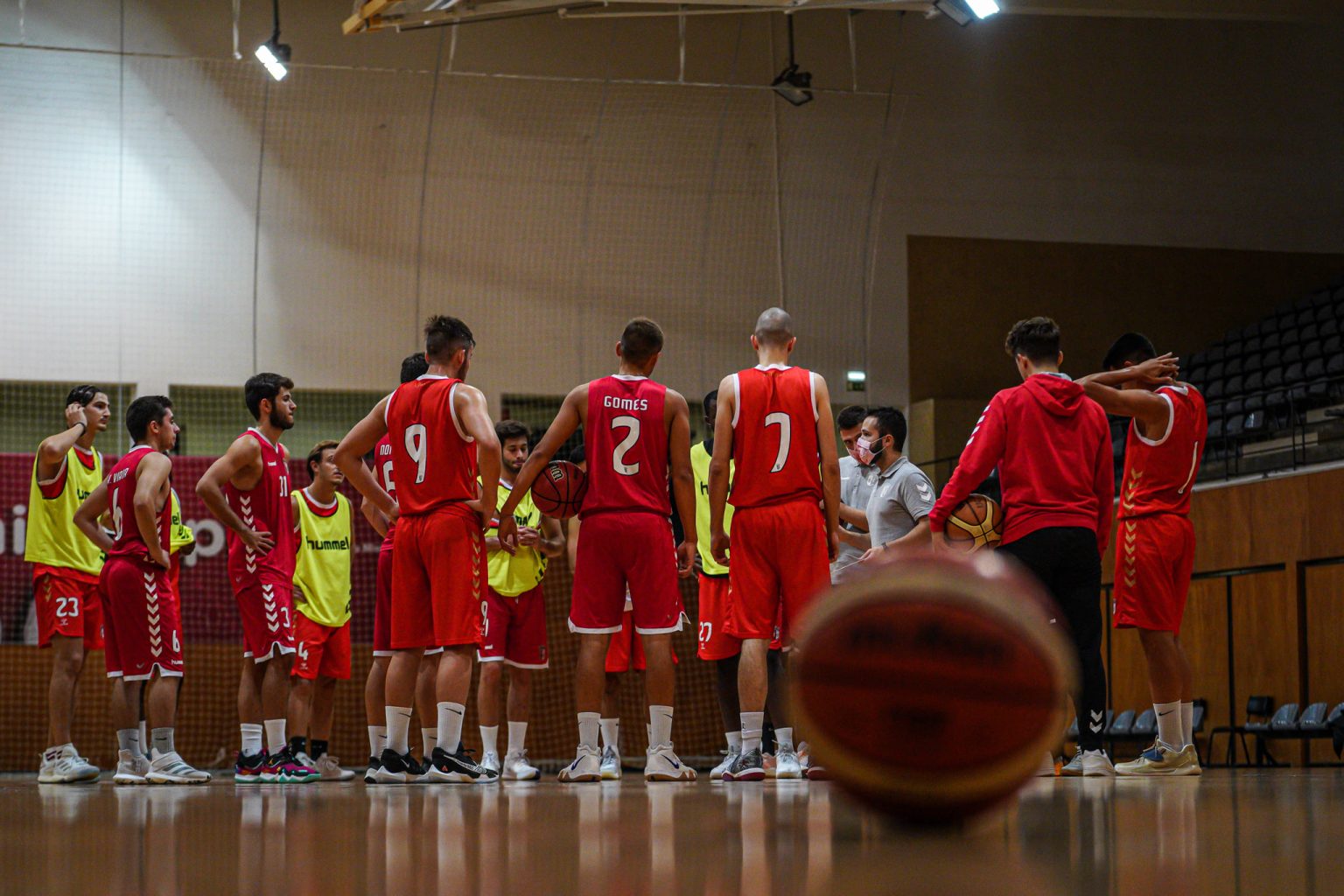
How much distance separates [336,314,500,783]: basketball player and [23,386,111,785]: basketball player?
8.32ft

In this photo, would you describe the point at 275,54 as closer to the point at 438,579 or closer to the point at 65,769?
the point at 65,769

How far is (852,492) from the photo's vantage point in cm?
922

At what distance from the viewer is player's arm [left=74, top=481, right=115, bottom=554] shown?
805cm

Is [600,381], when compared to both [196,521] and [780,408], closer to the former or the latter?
[780,408]

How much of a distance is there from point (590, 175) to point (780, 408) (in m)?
9.88

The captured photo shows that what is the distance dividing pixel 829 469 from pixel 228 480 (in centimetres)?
346

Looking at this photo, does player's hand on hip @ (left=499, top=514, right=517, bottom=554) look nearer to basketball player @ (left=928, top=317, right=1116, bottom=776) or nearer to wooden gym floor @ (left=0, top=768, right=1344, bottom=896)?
basketball player @ (left=928, top=317, right=1116, bottom=776)

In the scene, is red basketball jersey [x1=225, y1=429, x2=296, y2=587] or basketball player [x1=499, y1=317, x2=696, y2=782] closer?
basketball player [x1=499, y1=317, x2=696, y2=782]

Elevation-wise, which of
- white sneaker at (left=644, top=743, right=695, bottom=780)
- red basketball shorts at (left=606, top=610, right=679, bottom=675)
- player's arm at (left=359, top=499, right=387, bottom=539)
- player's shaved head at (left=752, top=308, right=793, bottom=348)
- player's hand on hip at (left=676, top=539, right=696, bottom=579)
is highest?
player's shaved head at (left=752, top=308, right=793, bottom=348)

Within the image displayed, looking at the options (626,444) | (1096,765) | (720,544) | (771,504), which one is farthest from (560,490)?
(1096,765)

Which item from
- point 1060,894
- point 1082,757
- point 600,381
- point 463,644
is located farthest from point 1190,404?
point 1060,894

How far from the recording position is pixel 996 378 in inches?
719

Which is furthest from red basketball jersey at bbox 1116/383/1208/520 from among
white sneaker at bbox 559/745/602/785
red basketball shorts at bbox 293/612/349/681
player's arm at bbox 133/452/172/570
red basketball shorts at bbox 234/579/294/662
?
player's arm at bbox 133/452/172/570

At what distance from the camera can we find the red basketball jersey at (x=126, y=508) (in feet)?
25.1
